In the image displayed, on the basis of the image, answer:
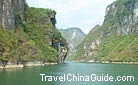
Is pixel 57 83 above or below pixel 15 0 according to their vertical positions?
below

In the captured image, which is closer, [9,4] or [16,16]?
[9,4]

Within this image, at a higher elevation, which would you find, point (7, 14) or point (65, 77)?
point (7, 14)

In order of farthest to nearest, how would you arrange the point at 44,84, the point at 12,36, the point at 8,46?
the point at 12,36
the point at 8,46
the point at 44,84

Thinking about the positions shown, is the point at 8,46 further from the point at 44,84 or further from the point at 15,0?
the point at 44,84

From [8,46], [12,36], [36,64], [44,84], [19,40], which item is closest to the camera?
[44,84]

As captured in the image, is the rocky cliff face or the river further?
the rocky cliff face

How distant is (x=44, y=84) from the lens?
7169cm

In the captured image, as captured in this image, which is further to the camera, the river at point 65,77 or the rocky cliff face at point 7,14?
the rocky cliff face at point 7,14

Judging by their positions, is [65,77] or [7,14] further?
[7,14]

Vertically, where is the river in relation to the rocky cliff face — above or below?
below

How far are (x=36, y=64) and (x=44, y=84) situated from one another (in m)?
120

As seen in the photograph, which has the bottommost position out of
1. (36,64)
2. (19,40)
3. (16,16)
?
(36,64)

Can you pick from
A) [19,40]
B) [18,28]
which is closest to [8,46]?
[19,40]

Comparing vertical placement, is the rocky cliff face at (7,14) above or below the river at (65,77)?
above
